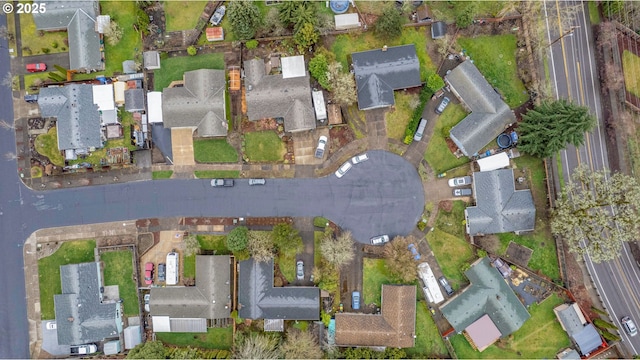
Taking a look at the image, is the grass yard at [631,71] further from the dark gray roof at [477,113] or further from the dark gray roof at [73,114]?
the dark gray roof at [73,114]

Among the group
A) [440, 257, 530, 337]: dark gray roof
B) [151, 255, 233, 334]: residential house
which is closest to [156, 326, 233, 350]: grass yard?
[151, 255, 233, 334]: residential house

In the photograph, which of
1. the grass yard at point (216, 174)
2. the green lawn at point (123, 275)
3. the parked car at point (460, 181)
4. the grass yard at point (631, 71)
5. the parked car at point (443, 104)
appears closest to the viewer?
the parked car at point (460, 181)

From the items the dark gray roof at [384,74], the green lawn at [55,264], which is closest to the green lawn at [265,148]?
the dark gray roof at [384,74]

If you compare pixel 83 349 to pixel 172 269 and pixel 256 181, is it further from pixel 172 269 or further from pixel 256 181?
pixel 256 181

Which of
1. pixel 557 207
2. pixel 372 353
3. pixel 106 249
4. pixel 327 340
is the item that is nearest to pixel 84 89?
pixel 106 249

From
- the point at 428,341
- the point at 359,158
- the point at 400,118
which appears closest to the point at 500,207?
the point at 400,118

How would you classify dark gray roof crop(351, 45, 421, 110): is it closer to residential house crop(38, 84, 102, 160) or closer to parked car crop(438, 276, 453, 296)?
parked car crop(438, 276, 453, 296)

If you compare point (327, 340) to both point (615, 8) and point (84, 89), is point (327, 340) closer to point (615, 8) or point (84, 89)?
point (84, 89)
